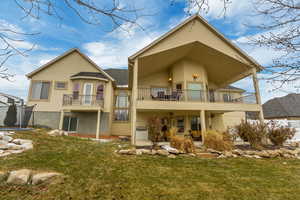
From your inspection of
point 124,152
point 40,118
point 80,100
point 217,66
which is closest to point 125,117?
point 80,100

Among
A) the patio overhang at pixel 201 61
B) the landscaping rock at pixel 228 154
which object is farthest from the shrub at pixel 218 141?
the patio overhang at pixel 201 61

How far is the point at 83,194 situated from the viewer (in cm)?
299

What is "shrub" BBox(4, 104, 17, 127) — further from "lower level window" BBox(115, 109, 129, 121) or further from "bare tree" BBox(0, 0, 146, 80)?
"bare tree" BBox(0, 0, 146, 80)

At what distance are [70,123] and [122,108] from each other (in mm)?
4871

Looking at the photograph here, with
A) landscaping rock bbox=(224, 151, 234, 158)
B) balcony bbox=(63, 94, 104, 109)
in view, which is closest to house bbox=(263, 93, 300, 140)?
landscaping rock bbox=(224, 151, 234, 158)

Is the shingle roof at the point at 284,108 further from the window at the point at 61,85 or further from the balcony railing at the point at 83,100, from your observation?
the window at the point at 61,85

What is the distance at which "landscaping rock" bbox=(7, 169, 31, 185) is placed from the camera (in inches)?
130

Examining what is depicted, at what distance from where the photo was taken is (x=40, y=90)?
13281 mm

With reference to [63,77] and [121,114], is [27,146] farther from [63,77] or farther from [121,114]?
[63,77]

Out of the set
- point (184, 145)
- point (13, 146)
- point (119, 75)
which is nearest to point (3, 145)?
point (13, 146)

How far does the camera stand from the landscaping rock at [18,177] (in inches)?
130

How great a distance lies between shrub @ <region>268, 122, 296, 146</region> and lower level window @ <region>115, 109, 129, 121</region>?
11.2 meters

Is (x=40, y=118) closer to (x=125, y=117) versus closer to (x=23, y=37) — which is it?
(x=125, y=117)

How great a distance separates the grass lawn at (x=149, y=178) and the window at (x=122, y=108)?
871cm
